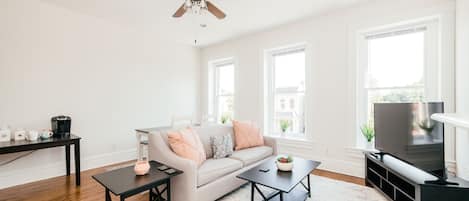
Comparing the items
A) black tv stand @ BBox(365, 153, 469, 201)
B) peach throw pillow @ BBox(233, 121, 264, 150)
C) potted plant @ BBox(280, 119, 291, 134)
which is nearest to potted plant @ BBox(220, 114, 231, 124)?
potted plant @ BBox(280, 119, 291, 134)

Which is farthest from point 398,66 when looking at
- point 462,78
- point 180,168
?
point 180,168

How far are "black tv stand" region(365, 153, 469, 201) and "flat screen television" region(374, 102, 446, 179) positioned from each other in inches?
4.2

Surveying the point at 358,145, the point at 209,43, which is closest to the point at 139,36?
the point at 209,43

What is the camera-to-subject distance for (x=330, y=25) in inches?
148

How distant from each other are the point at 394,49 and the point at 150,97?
4.60 m

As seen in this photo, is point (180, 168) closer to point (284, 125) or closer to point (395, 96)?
point (284, 125)

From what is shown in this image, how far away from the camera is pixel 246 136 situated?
355 centimetres

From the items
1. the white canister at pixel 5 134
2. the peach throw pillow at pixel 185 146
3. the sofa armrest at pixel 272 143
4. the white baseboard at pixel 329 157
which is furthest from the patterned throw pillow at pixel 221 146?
the white canister at pixel 5 134

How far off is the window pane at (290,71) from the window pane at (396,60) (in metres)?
1.17

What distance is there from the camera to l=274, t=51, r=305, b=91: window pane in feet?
14.1

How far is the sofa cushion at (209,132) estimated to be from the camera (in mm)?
3105

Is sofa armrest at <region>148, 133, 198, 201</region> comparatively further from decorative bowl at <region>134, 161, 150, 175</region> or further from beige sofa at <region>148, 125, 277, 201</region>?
decorative bowl at <region>134, 161, 150, 175</region>

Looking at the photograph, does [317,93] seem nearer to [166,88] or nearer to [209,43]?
[209,43]

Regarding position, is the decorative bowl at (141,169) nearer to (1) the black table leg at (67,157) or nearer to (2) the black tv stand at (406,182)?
(1) the black table leg at (67,157)
